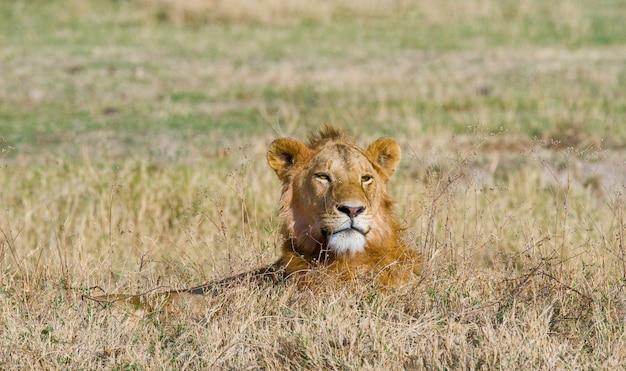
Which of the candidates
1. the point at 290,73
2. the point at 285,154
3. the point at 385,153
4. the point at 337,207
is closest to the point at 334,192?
the point at 337,207

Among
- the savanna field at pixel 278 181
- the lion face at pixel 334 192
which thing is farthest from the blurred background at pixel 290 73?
the lion face at pixel 334 192

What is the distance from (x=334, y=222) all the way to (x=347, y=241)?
11 centimetres

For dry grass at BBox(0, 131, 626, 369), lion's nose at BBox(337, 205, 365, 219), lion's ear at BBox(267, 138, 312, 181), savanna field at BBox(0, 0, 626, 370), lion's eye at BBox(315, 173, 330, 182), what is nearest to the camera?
dry grass at BBox(0, 131, 626, 369)

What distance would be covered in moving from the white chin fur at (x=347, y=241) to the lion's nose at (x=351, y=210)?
86mm

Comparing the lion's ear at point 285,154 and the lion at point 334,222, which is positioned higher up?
the lion's ear at point 285,154

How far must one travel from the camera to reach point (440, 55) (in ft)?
66.0

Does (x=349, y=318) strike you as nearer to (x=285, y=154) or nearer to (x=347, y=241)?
(x=347, y=241)

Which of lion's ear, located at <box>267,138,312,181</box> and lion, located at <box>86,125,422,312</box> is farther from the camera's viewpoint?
lion's ear, located at <box>267,138,312,181</box>

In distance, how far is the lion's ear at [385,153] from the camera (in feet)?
19.3

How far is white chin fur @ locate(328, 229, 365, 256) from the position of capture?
5348 millimetres

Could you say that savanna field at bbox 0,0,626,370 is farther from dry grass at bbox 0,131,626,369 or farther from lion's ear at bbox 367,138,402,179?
lion's ear at bbox 367,138,402,179

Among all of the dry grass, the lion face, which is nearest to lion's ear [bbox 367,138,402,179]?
the lion face

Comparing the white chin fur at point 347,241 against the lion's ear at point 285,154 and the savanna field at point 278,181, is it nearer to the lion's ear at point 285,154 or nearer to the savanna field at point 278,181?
the savanna field at point 278,181

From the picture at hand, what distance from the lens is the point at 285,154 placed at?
5820mm
